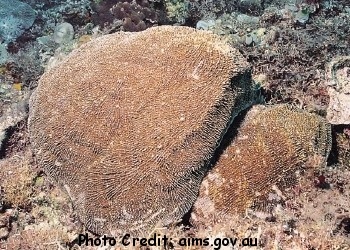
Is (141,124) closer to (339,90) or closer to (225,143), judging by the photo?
(225,143)

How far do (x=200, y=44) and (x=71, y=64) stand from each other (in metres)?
1.30

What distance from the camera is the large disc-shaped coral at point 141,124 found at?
3205 millimetres

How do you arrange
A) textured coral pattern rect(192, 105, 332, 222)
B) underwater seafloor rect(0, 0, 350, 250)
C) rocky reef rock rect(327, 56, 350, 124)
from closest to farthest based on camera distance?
1. underwater seafloor rect(0, 0, 350, 250)
2. textured coral pattern rect(192, 105, 332, 222)
3. rocky reef rock rect(327, 56, 350, 124)

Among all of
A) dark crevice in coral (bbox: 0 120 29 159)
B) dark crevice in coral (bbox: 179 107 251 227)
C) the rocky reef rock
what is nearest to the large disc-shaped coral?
dark crevice in coral (bbox: 179 107 251 227)

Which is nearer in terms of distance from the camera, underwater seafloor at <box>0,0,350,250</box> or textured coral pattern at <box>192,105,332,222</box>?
underwater seafloor at <box>0,0,350,250</box>

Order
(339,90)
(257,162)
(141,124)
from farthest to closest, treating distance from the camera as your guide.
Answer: (339,90)
(257,162)
(141,124)

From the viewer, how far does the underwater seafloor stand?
10.0 feet

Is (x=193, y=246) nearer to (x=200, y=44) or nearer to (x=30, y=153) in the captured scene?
(x=200, y=44)

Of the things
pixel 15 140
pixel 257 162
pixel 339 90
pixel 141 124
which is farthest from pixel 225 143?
pixel 15 140

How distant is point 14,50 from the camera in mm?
6938

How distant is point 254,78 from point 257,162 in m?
1.33

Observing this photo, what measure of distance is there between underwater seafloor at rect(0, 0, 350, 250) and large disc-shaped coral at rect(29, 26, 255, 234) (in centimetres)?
29

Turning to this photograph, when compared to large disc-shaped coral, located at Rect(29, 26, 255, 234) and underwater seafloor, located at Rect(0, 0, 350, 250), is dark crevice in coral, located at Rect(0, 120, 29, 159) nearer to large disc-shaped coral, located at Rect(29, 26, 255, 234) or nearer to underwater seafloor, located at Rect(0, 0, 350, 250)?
underwater seafloor, located at Rect(0, 0, 350, 250)

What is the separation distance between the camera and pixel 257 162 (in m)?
3.44
